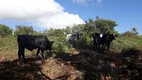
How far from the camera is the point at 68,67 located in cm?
1369

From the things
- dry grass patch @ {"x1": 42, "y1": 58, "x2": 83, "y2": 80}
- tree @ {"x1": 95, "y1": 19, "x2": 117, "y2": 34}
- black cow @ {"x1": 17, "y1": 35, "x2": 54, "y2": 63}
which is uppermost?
tree @ {"x1": 95, "y1": 19, "x2": 117, "y2": 34}

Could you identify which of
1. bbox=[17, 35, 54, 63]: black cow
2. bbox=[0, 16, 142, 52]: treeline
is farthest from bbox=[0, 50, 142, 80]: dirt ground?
bbox=[0, 16, 142, 52]: treeline

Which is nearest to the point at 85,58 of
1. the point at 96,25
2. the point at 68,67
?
the point at 68,67

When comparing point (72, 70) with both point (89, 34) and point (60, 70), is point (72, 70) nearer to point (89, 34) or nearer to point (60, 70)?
point (60, 70)

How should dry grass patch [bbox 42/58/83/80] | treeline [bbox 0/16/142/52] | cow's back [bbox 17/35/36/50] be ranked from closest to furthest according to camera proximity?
dry grass patch [bbox 42/58/83/80] < cow's back [bbox 17/35/36/50] < treeline [bbox 0/16/142/52]

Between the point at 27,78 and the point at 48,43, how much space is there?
4.85 meters

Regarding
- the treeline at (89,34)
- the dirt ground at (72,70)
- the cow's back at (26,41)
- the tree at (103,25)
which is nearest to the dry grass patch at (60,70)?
the dirt ground at (72,70)

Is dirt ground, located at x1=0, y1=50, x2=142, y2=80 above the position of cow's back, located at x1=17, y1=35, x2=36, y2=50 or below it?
below

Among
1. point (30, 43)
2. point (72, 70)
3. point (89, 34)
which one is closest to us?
point (72, 70)

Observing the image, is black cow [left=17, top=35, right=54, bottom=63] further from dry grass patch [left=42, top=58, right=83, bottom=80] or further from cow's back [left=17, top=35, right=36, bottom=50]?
dry grass patch [left=42, top=58, right=83, bottom=80]

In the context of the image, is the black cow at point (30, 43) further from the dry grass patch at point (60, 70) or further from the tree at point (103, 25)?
the tree at point (103, 25)

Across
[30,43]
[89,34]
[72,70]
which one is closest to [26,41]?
[30,43]

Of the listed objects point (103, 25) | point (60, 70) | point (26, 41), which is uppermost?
point (103, 25)

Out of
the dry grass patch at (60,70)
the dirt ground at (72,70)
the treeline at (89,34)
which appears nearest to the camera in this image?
the dirt ground at (72,70)
